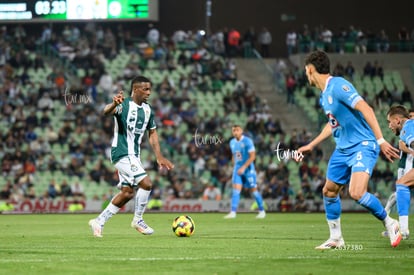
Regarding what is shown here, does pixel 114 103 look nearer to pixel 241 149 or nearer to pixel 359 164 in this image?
pixel 359 164

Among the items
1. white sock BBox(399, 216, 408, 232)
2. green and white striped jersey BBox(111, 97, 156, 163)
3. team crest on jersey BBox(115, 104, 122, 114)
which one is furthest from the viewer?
green and white striped jersey BBox(111, 97, 156, 163)

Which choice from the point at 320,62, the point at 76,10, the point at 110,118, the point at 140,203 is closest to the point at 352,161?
the point at 320,62

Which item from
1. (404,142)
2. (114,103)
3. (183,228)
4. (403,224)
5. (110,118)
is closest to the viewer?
(114,103)

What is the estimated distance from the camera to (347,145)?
12734 mm

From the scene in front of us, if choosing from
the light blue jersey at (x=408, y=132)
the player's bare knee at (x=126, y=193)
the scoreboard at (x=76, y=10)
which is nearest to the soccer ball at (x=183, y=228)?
the player's bare knee at (x=126, y=193)

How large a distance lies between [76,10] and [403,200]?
95.8 feet

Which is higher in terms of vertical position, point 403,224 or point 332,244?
point 332,244

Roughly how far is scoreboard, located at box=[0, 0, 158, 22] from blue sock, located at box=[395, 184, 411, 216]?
2898 centimetres

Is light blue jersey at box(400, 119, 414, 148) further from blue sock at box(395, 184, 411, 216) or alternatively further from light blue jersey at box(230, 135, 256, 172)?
light blue jersey at box(230, 135, 256, 172)

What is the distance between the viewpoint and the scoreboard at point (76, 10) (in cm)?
4275

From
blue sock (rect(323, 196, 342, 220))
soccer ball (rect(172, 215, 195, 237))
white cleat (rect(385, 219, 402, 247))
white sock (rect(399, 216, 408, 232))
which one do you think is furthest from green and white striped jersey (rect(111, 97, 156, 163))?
white cleat (rect(385, 219, 402, 247))

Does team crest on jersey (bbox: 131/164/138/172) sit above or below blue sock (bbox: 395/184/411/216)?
above

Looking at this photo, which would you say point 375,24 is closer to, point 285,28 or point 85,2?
point 285,28

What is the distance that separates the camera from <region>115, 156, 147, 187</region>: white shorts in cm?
1642
